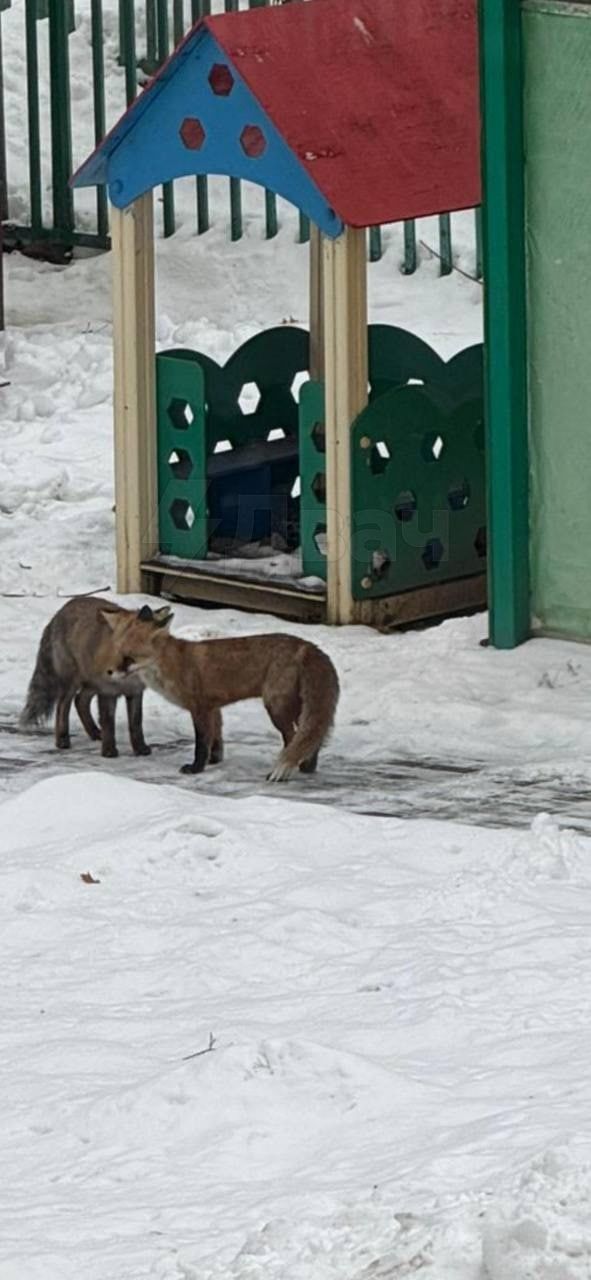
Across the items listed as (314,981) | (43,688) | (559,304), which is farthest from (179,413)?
(314,981)

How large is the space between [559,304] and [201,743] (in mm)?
2519

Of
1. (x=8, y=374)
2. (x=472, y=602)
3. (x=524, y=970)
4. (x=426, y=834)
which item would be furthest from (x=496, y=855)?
(x=8, y=374)

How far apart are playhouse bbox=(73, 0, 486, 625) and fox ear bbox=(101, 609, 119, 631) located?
1958 millimetres

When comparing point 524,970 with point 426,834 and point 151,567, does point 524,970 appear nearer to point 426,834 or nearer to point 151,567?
point 426,834

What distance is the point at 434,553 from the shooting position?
38.0 feet

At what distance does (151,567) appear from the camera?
11.9m

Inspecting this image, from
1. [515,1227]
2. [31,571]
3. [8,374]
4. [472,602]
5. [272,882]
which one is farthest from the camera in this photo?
[8,374]

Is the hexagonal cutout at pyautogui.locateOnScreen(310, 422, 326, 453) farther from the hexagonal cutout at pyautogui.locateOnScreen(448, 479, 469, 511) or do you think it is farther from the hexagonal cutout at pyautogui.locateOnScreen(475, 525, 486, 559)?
the hexagonal cutout at pyautogui.locateOnScreen(475, 525, 486, 559)

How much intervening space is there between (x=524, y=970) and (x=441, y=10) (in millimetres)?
6322

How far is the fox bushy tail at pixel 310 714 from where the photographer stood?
355 inches

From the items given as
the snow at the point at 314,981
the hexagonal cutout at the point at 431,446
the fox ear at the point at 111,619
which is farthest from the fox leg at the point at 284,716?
the hexagonal cutout at the point at 431,446

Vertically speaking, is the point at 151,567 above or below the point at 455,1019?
above

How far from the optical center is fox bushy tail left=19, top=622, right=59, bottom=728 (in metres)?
9.78

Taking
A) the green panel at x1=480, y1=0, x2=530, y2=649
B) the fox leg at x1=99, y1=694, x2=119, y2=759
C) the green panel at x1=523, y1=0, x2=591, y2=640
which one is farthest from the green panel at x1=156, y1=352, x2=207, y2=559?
the fox leg at x1=99, y1=694, x2=119, y2=759
